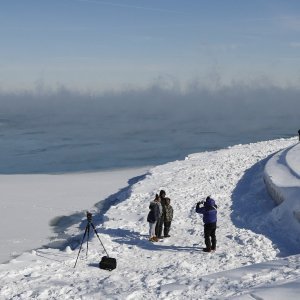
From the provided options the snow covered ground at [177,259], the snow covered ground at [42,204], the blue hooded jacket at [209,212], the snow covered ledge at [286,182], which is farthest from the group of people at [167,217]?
the snow covered ground at [42,204]

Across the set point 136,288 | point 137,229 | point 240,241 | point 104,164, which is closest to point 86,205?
point 137,229

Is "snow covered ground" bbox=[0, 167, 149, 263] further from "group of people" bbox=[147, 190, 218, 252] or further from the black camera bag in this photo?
"group of people" bbox=[147, 190, 218, 252]

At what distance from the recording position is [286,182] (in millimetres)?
19062

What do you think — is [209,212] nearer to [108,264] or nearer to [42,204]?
[108,264]

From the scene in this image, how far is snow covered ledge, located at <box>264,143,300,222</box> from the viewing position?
626 inches

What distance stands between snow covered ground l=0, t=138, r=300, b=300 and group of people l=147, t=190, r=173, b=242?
35cm

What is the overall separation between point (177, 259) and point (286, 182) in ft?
26.9

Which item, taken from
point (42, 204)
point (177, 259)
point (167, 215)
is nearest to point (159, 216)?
point (167, 215)

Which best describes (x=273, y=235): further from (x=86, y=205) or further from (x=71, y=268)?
(x=86, y=205)

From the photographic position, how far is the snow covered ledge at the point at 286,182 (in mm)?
15891

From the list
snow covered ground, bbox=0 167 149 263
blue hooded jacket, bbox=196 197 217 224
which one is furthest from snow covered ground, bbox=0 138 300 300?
blue hooded jacket, bbox=196 197 217 224

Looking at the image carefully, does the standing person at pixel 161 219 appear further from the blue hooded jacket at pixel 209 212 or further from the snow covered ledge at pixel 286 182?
the snow covered ledge at pixel 286 182

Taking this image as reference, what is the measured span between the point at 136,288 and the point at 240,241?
198 inches

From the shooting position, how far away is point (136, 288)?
33.3 ft
